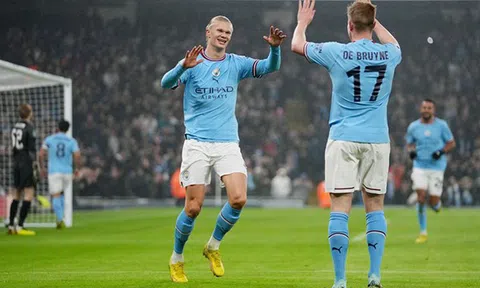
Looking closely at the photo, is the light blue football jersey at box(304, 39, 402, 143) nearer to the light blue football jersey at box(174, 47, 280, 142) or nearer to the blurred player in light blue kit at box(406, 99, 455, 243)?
the light blue football jersey at box(174, 47, 280, 142)

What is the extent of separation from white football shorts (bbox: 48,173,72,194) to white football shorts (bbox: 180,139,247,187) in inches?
Result: 453

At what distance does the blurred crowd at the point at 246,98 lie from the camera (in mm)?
38125

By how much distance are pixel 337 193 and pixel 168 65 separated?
34951 mm

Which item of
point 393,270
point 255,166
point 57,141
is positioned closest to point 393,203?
point 255,166

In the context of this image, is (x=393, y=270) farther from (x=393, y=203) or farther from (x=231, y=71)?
(x=393, y=203)

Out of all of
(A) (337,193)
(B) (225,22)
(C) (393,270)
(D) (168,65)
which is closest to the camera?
(A) (337,193)

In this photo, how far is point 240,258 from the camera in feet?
41.3

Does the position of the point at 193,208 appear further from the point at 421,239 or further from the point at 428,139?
the point at 428,139

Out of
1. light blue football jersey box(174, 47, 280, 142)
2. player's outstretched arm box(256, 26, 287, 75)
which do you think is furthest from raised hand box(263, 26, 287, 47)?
light blue football jersey box(174, 47, 280, 142)

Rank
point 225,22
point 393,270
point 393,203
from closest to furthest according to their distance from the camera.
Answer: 1. point 225,22
2. point 393,270
3. point 393,203

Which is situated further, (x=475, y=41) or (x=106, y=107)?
(x=475, y=41)

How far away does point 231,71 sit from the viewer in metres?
9.62

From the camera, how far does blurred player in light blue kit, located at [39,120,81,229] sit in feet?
67.1

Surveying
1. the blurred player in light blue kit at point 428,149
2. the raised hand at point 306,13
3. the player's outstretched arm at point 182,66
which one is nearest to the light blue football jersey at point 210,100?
the player's outstretched arm at point 182,66
